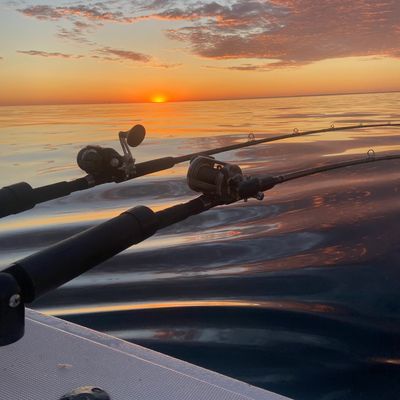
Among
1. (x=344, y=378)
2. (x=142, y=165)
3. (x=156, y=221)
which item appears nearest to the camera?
(x=156, y=221)

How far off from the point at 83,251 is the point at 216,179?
1.03m

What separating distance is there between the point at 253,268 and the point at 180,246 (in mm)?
1271

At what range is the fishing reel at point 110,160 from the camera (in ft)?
10.5

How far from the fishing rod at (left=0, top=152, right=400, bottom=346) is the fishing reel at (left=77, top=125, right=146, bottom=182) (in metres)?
0.85

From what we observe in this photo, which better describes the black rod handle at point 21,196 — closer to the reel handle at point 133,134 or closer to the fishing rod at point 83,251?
the reel handle at point 133,134

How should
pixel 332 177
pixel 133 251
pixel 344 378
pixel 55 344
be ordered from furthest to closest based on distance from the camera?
pixel 332 177
pixel 133 251
pixel 344 378
pixel 55 344

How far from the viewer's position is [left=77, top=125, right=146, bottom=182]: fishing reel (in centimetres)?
321

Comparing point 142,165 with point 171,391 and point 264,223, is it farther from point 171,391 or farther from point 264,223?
point 264,223

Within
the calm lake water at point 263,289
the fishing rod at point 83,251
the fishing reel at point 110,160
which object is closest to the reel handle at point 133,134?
the fishing reel at point 110,160

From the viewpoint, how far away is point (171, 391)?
6.66ft

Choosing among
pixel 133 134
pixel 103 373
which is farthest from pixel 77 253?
pixel 133 134

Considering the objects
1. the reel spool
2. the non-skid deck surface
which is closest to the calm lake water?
the non-skid deck surface

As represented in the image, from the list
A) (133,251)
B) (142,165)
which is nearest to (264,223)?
(133,251)

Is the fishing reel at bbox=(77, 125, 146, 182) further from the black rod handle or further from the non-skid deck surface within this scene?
the non-skid deck surface
